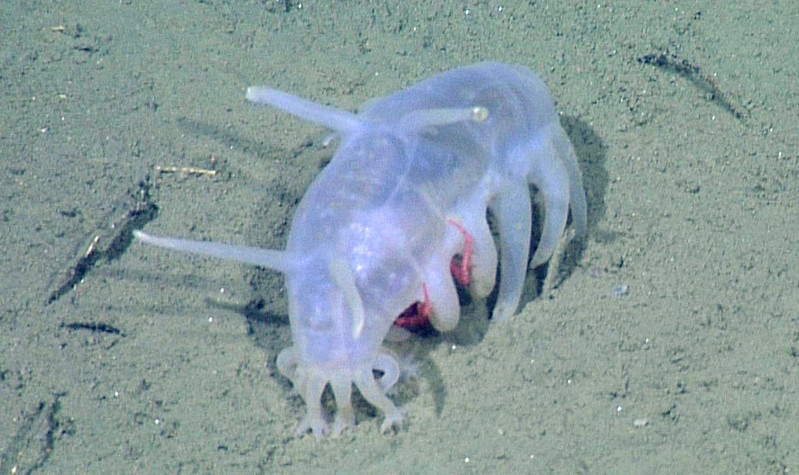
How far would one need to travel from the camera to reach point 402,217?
134 inches

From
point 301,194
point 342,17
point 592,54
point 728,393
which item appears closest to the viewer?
point 728,393

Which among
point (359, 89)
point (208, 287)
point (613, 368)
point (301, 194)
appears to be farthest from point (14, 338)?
point (613, 368)

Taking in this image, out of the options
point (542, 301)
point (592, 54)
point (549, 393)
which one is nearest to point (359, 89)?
point (592, 54)

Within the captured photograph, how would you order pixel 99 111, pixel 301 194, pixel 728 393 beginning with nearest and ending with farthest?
1. pixel 728 393
2. pixel 301 194
3. pixel 99 111

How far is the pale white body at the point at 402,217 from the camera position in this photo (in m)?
3.25

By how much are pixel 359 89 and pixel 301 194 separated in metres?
0.88

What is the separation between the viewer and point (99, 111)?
4.55m

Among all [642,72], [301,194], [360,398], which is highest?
[642,72]

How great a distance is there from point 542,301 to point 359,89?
1.78 meters

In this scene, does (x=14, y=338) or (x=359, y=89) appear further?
(x=359, y=89)

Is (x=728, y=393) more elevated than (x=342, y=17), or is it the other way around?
(x=342, y=17)

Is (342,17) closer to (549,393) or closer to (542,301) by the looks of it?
(542,301)

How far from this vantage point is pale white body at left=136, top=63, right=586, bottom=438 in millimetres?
3252

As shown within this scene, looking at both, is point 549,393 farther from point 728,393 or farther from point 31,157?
point 31,157
